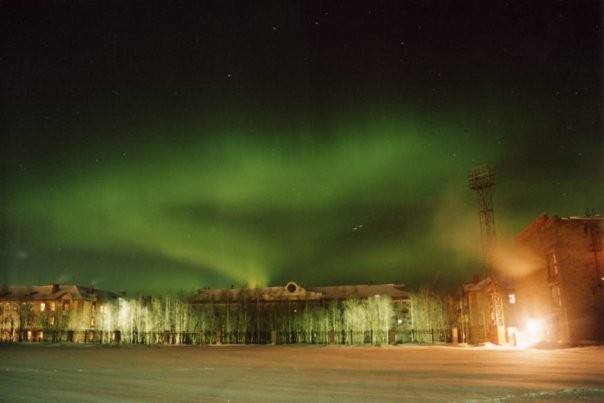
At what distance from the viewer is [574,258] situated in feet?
185

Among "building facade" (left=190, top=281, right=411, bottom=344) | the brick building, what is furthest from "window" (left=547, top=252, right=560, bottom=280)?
"building facade" (left=190, top=281, right=411, bottom=344)

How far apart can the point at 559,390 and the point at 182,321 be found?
7593 cm

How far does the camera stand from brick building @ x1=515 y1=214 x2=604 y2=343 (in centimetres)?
5447

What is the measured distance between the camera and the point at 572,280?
2197 inches

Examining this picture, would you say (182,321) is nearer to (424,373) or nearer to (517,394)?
(424,373)

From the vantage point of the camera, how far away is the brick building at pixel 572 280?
5447 cm

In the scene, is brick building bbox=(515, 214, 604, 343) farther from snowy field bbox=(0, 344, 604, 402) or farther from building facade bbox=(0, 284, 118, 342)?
building facade bbox=(0, 284, 118, 342)

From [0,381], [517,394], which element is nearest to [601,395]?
[517,394]

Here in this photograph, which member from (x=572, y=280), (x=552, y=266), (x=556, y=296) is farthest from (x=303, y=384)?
(x=552, y=266)

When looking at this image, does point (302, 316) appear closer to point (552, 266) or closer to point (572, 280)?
point (552, 266)

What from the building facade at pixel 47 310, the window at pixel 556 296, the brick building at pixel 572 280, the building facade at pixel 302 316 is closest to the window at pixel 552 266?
the brick building at pixel 572 280

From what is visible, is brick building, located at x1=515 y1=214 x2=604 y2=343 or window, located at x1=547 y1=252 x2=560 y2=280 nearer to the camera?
brick building, located at x1=515 y1=214 x2=604 y2=343

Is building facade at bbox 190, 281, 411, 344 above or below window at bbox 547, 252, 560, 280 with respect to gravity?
below

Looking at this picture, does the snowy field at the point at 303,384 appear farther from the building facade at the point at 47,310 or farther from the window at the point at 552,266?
the building facade at the point at 47,310
